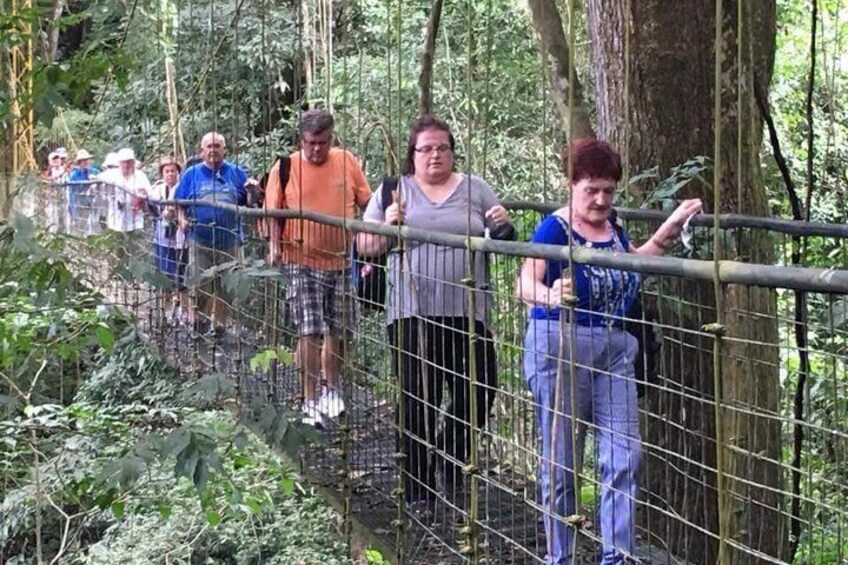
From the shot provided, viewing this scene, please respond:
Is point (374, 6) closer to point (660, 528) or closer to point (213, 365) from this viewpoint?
point (213, 365)

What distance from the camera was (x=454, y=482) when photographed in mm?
2543

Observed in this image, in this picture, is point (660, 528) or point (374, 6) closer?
point (660, 528)

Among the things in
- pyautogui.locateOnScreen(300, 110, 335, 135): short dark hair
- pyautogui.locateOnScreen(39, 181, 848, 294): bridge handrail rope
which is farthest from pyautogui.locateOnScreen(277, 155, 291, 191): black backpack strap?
pyautogui.locateOnScreen(39, 181, 848, 294): bridge handrail rope

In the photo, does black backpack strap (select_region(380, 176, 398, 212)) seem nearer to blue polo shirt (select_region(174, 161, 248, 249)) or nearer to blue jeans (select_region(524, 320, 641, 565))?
blue jeans (select_region(524, 320, 641, 565))

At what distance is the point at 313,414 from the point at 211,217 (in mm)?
1332

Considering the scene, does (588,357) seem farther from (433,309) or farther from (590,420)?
(433,309)

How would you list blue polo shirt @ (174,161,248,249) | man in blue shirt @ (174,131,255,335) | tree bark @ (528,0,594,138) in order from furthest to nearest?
blue polo shirt @ (174,161,248,249) → man in blue shirt @ (174,131,255,335) → tree bark @ (528,0,594,138)

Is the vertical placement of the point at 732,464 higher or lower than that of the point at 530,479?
higher

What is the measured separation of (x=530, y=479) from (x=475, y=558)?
2.09 ft

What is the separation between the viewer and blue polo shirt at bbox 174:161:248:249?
4.16 metres

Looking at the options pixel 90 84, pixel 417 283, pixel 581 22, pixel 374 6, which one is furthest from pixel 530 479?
pixel 374 6

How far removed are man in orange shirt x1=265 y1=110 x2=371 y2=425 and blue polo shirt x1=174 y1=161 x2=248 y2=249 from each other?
67 cm

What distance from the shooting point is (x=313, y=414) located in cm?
319

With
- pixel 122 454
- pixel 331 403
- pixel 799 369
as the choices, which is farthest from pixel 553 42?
pixel 122 454
